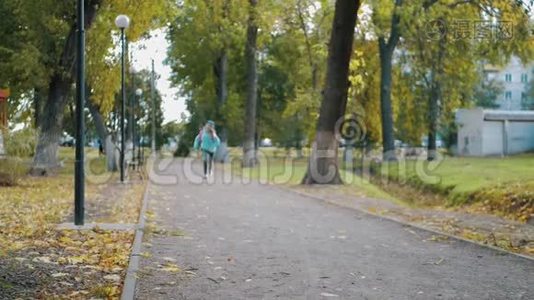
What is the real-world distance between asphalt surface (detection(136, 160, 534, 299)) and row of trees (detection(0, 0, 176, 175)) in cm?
1149

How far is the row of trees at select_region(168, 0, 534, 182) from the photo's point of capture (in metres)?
22.4

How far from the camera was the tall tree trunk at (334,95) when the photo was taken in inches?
749

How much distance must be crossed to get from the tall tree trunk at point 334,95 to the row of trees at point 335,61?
3cm

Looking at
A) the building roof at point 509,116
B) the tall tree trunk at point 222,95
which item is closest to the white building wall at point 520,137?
the building roof at point 509,116

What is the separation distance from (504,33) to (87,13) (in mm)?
13216

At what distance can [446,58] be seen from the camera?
29.9 m

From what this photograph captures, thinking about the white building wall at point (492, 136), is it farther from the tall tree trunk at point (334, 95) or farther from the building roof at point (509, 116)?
the tall tree trunk at point (334, 95)

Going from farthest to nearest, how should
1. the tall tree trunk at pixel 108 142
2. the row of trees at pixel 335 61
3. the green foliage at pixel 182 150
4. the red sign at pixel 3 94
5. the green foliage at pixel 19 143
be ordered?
the green foliage at pixel 182 150
the tall tree trunk at pixel 108 142
the red sign at pixel 3 94
the row of trees at pixel 335 61
the green foliage at pixel 19 143

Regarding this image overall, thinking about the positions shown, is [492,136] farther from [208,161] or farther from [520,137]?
[208,161]

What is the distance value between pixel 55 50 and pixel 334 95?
33.5 ft

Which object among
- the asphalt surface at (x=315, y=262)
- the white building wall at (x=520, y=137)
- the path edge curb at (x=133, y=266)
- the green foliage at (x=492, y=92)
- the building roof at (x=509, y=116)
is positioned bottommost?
the asphalt surface at (x=315, y=262)

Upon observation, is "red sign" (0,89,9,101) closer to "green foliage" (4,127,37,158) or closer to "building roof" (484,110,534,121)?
"green foliage" (4,127,37,158)

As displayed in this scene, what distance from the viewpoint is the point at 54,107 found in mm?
24328

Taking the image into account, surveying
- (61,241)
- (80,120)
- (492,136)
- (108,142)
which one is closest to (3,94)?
(108,142)
